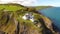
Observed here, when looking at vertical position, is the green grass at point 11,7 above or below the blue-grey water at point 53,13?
above

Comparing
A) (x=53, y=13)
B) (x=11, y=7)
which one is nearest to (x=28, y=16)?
(x=11, y=7)

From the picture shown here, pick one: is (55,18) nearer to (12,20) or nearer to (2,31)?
(12,20)

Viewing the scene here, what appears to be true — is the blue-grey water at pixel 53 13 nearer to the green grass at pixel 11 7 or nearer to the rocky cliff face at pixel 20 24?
the rocky cliff face at pixel 20 24

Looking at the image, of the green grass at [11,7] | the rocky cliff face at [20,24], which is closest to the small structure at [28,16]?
the rocky cliff face at [20,24]

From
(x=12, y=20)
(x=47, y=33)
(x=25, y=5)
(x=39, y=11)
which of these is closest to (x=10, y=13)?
(x=12, y=20)

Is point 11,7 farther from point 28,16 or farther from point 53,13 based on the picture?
point 53,13
